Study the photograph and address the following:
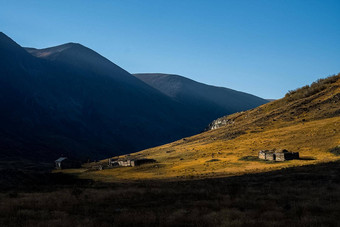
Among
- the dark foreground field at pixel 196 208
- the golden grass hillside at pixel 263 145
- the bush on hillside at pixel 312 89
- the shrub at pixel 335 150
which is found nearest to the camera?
the dark foreground field at pixel 196 208

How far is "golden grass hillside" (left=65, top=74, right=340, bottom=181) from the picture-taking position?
149 feet

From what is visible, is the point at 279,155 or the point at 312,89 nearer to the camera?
the point at 279,155

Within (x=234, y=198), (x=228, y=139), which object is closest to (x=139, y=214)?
(x=234, y=198)

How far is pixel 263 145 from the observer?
60094 millimetres

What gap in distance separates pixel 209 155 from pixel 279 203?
1825 inches

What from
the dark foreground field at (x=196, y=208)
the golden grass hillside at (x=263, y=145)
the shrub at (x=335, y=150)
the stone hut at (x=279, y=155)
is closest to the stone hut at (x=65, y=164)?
the golden grass hillside at (x=263, y=145)

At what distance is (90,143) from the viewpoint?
199000 millimetres

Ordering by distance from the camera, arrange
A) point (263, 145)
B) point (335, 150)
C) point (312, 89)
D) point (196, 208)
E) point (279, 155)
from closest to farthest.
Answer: point (196, 208)
point (335, 150)
point (279, 155)
point (263, 145)
point (312, 89)

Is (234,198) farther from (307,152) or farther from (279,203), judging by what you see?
(307,152)

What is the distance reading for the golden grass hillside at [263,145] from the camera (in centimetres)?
4528

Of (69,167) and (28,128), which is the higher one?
(28,128)

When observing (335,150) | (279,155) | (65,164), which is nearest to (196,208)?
(279,155)

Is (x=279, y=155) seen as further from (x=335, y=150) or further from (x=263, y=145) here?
(x=263, y=145)

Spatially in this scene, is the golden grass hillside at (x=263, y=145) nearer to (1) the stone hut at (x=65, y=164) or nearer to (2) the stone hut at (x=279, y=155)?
(2) the stone hut at (x=279, y=155)
